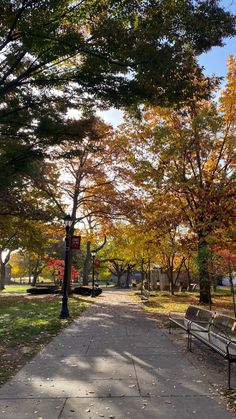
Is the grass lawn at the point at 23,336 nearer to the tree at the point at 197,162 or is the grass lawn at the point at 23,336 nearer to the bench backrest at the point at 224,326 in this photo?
the bench backrest at the point at 224,326

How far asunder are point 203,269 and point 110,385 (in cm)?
1244

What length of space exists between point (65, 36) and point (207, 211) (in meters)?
13.2

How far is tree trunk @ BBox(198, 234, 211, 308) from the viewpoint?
1652 cm

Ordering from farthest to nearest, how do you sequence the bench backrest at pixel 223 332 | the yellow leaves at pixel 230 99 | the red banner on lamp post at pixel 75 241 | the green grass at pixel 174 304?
the yellow leaves at pixel 230 99, the green grass at pixel 174 304, the red banner on lamp post at pixel 75 241, the bench backrest at pixel 223 332

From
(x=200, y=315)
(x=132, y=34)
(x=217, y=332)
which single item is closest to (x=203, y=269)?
(x=200, y=315)

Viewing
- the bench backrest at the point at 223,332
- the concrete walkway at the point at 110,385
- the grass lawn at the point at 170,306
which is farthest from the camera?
the grass lawn at the point at 170,306

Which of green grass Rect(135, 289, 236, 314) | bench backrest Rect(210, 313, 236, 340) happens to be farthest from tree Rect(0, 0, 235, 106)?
green grass Rect(135, 289, 236, 314)

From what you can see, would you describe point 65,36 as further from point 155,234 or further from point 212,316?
point 155,234

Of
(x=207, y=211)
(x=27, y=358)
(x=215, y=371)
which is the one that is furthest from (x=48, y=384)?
(x=207, y=211)

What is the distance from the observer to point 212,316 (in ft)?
26.2

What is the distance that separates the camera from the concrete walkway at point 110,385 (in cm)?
459

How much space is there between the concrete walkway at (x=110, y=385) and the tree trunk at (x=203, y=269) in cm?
788

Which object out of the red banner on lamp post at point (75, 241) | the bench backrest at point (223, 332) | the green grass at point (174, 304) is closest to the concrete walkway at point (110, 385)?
the bench backrest at point (223, 332)

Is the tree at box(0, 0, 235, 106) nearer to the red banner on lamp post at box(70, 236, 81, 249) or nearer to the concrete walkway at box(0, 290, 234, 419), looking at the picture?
the concrete walkway at box(0, 290, 234, 419)
